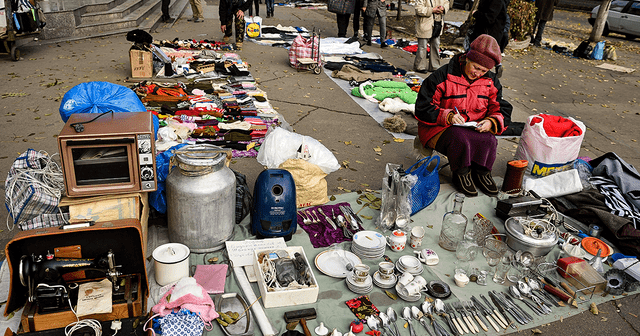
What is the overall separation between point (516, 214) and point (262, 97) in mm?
4446

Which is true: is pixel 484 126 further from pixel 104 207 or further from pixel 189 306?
pixel 104 207

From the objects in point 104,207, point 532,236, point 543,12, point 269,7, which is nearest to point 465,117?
point 532,236

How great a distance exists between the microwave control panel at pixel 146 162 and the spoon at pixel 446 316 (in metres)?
2.20

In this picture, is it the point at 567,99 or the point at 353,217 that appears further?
the point at 567,99

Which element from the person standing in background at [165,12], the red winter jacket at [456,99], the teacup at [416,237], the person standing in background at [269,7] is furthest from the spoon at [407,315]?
the person standing in background at [269,7]

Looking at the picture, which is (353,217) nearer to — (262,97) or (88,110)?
(88,110)

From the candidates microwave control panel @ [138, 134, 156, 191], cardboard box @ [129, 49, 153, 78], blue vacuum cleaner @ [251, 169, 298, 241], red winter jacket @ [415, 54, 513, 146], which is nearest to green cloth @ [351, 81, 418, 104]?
red winter jacket @ [415, 54, 513, 146]

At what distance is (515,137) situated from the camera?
6445 mm

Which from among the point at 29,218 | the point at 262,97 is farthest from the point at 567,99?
the point at 29,218

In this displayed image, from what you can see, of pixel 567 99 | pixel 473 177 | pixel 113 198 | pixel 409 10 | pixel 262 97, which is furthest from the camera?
pixel 409 10

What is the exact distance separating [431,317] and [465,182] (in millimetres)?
1999

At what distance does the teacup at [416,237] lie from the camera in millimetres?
3658

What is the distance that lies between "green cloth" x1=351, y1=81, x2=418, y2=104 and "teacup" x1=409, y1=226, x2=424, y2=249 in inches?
153

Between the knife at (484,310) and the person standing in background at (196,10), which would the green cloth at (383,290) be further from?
the person standing in background at (196,10)
